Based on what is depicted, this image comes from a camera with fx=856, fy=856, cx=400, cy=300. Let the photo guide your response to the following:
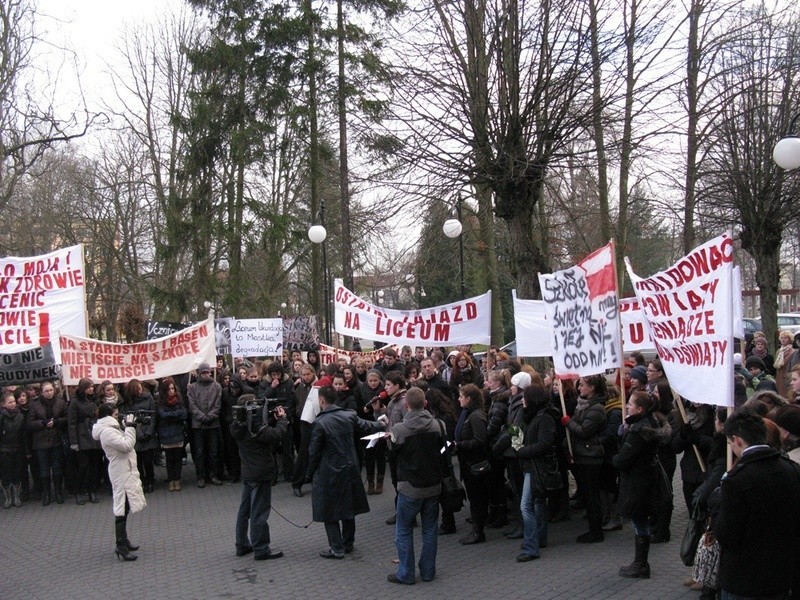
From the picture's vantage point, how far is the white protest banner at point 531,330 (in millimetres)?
11797

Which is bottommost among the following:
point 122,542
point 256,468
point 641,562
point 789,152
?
point 122,542

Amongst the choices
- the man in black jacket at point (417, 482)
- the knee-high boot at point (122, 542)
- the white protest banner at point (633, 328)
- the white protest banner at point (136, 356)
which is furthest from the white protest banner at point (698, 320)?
the white protest banner at point (136, 356)

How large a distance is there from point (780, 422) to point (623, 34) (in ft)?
24.9

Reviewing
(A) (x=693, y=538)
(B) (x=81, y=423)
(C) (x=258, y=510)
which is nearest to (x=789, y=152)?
(A) (x=693, y=538)

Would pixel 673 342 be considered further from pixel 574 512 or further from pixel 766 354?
pixel 766 354

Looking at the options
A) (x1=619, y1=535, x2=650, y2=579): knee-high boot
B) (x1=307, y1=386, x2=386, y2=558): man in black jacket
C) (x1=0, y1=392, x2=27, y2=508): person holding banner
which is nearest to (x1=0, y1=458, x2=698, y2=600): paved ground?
(x1=619, y1=535, x2=650, y2=579): knee-high boot

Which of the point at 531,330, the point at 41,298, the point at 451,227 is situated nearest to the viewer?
the point at 531,330

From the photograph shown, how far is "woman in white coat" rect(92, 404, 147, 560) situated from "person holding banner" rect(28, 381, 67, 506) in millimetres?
3695

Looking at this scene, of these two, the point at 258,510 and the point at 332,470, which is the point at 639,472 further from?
the point at 258,510

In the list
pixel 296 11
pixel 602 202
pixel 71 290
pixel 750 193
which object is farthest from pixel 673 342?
pixel 296 11

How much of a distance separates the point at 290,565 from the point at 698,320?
444 centimetres

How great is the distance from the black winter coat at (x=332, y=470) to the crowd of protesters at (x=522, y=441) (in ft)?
1.24

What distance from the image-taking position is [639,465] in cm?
717

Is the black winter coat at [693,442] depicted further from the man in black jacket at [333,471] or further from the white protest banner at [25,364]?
the white protest banner at [25,364]
